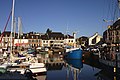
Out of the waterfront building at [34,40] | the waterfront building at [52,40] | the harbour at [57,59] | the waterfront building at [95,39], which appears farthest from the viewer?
the waterfront building at [95,39]

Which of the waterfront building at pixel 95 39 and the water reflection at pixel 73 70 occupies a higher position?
the waterfront building at pixel 95 39

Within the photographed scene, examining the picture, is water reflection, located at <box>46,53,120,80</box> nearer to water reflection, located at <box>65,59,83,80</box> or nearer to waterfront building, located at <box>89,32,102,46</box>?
water reflection, located at <box>65,59,83,80</box>

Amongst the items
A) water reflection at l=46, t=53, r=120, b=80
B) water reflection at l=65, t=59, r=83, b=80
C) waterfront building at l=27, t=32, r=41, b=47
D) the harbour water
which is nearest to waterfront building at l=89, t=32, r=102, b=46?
waterfront building at l=27, t=32, r=41, b=47

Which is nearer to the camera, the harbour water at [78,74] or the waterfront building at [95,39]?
the harbour water at [78,74]

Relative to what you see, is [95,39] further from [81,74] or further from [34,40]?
[81,74]

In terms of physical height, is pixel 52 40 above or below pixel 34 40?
above

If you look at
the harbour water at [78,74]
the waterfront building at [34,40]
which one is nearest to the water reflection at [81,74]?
the harbour water at [78,74]

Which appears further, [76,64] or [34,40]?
[34,40]

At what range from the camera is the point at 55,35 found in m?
153

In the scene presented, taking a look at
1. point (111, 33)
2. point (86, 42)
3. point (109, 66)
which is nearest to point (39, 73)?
point (109, 66)

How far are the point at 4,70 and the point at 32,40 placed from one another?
116 m

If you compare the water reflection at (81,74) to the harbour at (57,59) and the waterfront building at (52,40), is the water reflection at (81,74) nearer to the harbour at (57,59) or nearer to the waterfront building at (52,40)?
the harbour at (57,59)

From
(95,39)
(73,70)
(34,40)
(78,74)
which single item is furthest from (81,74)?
(95,39)

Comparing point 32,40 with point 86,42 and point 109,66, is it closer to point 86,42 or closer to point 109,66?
point 86,42
